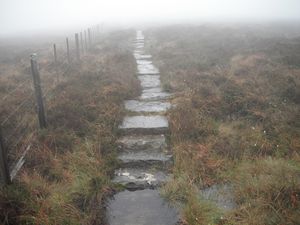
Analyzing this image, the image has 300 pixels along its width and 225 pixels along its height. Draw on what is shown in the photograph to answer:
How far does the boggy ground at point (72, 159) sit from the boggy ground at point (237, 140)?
1265mm

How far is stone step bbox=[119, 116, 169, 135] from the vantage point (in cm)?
723

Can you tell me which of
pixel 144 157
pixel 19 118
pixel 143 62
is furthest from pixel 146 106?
pixel 143 62

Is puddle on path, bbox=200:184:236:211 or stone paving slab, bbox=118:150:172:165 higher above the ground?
stone paving slab, bbox=118:150:172:165

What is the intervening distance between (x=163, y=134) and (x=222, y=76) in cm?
463

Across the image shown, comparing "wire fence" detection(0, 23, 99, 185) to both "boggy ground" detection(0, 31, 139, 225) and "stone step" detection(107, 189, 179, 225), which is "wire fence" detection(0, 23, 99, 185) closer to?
"boggy ground" detection(0, 31, 139, 225)

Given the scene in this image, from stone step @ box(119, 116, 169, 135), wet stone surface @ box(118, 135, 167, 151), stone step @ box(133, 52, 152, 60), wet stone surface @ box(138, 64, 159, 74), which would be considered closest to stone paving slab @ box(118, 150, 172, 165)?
wet stone surface @ box(118, 135, 167, 151)

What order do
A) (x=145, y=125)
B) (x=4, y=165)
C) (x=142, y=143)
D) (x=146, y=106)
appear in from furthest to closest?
(x=146, y=106) → (x=145, y=125) → (x=142, y=143) → (x=4, y=165)

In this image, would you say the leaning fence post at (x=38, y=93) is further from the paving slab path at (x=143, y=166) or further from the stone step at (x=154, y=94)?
the stone step at (x=154, y=94)

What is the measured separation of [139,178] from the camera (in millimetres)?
5828

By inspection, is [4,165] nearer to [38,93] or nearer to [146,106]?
[38,93]

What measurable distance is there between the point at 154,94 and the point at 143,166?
383 cm

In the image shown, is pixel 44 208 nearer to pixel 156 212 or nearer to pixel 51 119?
pixel 156 212

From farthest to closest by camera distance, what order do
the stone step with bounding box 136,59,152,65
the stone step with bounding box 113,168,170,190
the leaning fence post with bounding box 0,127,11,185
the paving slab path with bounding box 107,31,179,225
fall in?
the stone step with bounding box 136,59,152,65, the stone step with bounding box 113,168,170,190, the leaning fence post with bounding box 0,127,11,185, the paving slab path with bounding box 107,31,179,225

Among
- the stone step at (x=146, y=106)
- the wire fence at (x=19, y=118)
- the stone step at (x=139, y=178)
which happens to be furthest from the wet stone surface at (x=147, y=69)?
the stone step at (x=139, y=178)
